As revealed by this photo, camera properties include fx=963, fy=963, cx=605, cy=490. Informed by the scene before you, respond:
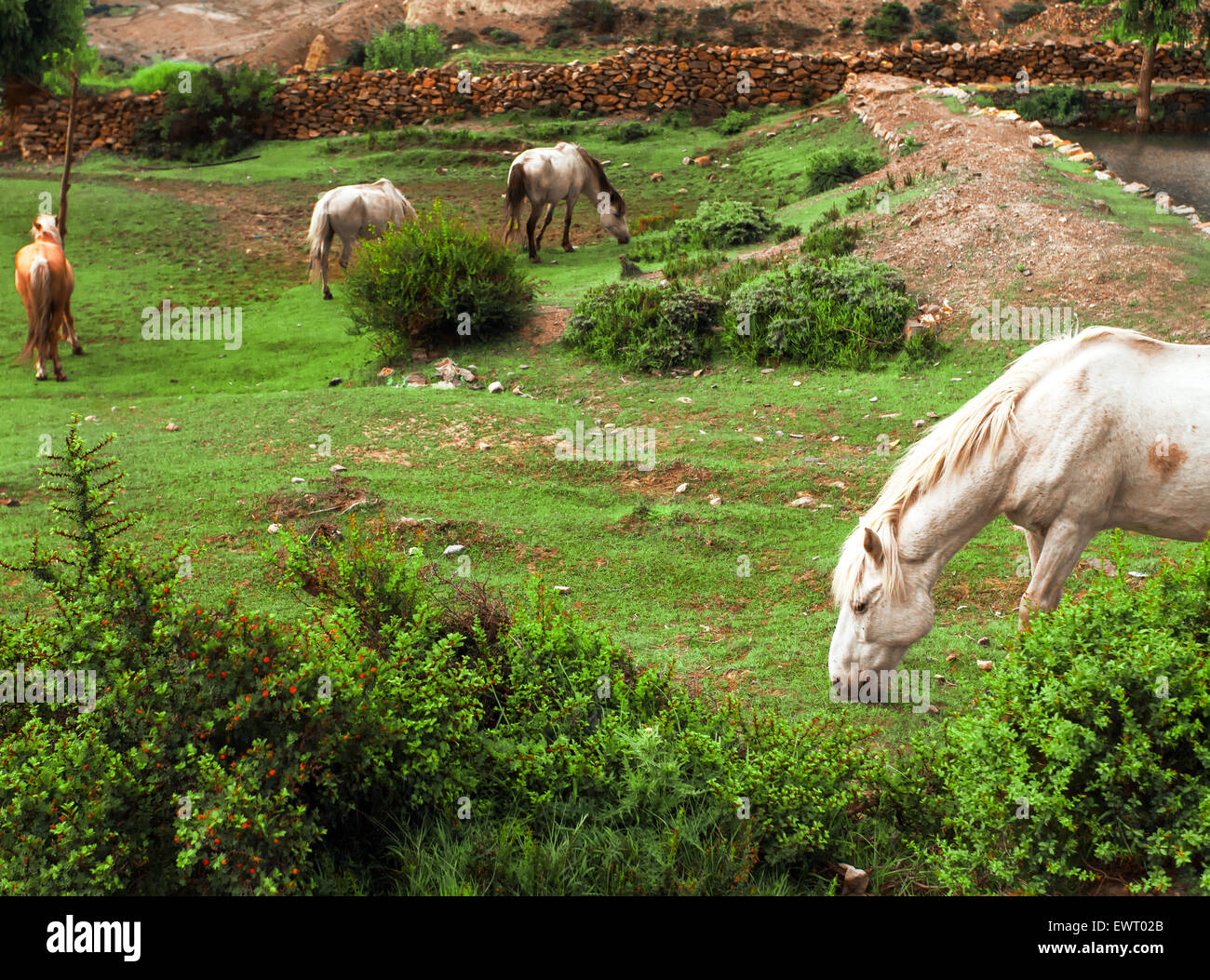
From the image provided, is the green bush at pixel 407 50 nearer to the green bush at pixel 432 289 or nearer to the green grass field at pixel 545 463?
the green grass field at pixel 545 463

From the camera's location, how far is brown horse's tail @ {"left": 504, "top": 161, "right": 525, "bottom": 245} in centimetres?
1664

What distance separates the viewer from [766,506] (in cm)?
787

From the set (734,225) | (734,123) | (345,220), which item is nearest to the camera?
(734,225)

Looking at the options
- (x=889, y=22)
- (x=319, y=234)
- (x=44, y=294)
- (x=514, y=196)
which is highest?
(x=889, y=22)

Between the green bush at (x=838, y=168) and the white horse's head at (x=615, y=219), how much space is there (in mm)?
3476

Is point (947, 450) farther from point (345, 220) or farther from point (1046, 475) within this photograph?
point (345, 220)

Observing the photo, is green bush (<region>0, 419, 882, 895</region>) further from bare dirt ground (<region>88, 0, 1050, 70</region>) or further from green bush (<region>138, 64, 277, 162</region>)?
bare dirt ground (<region>88, 0, 1050, 70</region>)

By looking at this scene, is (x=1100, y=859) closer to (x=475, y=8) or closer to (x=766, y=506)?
(x=766, y=506)

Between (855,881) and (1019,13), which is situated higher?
(1019,13)

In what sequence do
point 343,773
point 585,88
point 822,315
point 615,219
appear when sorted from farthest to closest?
point 585,88, point 615,219, point 822,315, point 343,773

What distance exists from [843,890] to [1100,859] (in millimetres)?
919

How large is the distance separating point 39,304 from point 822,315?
9449mm

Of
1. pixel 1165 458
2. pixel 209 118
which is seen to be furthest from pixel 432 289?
pixel 209 118

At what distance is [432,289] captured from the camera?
39.9 feet
